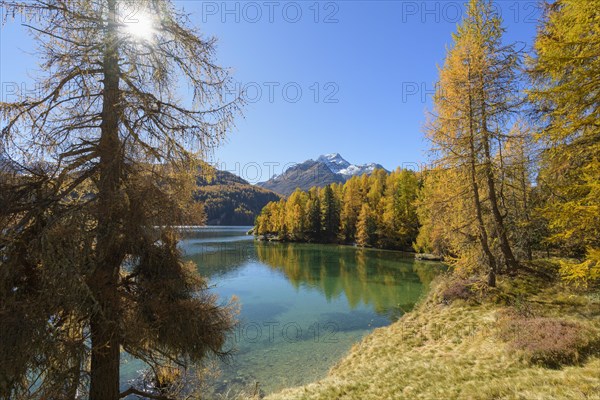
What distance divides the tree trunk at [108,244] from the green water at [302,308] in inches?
49.7

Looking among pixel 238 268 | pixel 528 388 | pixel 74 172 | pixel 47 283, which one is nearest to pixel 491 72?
pixel 528 388

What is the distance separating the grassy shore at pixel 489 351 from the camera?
600 centimetres

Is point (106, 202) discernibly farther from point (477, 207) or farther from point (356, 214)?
point (356, 214)

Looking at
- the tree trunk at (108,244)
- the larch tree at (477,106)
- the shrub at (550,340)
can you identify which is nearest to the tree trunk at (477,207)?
the larch tree at (477,106)

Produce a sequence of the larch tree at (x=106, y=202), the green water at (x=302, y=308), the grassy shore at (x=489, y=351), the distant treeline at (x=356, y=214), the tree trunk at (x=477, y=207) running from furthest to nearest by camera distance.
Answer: the distant treeline at (x=356, y=214) → the tree trunk at (x=477, y=207) → the green water at (x=302, y=308) → the grassy shore at (x=489, y=351) → the larch tree at (x=106, y=202)

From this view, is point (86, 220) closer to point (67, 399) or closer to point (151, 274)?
point (151, 274)

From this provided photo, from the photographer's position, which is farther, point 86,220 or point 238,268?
point 238,268

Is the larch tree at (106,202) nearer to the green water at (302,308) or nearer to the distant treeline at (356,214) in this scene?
the green water at (302,308)

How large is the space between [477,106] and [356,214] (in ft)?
179

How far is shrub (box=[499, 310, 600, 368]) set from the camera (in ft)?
22.3

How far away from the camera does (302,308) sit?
21.8 m

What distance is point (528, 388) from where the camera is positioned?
220 inches

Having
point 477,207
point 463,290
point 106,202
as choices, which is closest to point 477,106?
point 477,207

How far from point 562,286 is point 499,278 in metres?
2.61
